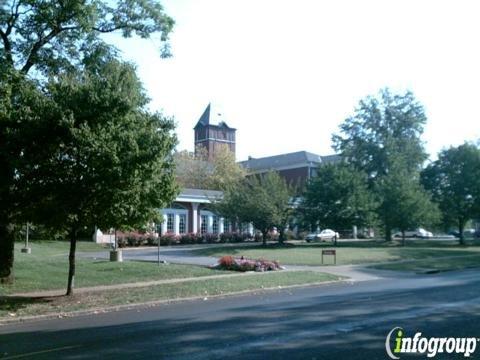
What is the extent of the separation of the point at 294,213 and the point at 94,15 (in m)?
29.9

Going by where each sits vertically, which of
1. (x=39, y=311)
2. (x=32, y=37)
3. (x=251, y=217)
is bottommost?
(x=39, y=311)

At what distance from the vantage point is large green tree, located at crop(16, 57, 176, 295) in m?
14.5

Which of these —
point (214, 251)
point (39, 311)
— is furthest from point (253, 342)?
point (214, 251)

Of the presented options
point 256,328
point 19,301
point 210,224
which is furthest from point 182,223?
point 256,328

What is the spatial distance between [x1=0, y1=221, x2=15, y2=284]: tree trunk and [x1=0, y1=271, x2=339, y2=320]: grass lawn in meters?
2.57

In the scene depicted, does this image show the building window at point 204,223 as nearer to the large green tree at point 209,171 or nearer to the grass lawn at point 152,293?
the large green tree at point 209,171

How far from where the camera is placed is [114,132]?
1480 cm

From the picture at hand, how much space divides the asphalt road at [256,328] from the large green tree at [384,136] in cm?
4562

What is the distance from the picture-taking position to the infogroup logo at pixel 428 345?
26.1ft

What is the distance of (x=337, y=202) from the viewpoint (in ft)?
148

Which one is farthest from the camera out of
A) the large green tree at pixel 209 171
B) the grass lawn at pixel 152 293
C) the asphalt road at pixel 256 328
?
the large green tree at pixel 209 171

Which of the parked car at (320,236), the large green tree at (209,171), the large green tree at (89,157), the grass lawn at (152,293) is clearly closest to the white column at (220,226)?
the parked car at (320,236)

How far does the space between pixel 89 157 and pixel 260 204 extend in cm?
2874

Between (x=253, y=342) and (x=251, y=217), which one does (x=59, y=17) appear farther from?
(x=251, y=217)
